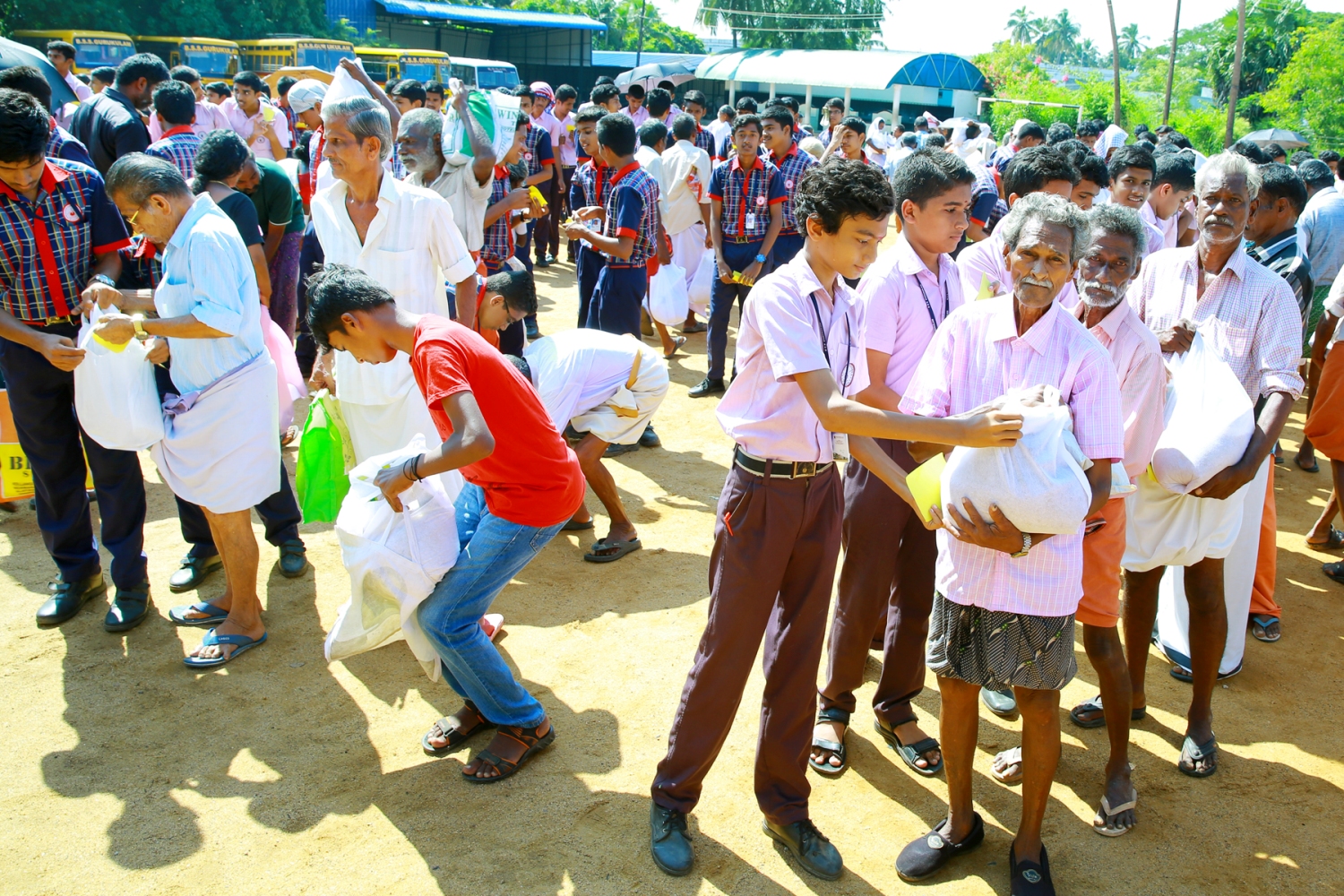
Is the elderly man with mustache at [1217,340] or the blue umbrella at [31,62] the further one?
the blue umbrella at [31,62]

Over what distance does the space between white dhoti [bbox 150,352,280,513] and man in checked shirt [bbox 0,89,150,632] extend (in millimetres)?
455

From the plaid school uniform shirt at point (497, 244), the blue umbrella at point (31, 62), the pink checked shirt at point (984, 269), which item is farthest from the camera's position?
the blue umbrella at point (31, 62)

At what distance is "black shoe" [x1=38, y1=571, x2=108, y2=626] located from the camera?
4.13 metres

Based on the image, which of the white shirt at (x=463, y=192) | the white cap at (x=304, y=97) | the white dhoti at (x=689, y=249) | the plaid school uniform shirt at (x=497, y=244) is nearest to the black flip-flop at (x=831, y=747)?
the white shirt at (x=463, y=192)

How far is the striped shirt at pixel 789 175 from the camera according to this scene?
751cm

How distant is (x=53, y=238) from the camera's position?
12.6ft

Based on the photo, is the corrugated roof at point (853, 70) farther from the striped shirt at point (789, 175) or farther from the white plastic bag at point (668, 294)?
the white plastic bag at point (668, 294)

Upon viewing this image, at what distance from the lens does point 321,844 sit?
2904 mm

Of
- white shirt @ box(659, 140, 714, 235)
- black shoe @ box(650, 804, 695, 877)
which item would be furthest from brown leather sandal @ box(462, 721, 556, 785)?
white shirt @ box(659, 140, 714, 235)

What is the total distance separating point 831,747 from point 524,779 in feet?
3.50

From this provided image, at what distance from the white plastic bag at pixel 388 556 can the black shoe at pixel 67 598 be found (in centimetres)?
180

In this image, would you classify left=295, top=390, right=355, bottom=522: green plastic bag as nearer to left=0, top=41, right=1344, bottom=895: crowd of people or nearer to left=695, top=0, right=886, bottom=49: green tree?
left=0, top=41, right=1344, bottom=895: crowd of people

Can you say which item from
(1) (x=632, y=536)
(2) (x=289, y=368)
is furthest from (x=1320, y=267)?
(2) (x=289, y=368)

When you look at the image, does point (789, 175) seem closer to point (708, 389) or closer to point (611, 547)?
point (708, 389)
